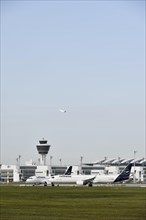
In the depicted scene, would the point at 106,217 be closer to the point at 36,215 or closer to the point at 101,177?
the point at 36,215

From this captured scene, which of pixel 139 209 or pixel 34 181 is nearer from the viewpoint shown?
pixel 139 209

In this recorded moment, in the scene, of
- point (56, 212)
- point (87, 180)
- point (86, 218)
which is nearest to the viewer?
point (86, 218)

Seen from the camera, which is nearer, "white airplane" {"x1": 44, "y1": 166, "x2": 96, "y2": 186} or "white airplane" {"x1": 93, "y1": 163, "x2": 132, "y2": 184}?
"white airplane" {"x1": 44, "y1": 166, "x2": 96, "y2": 186}

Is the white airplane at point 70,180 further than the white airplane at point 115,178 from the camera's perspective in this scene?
No

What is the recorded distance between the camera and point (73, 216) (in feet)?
130

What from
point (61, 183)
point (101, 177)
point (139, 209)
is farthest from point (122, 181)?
point (139, 209)

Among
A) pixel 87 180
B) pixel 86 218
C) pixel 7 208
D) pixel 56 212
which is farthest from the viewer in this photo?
pixel 87 180

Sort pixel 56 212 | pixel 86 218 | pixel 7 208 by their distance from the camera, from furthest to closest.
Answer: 1. pixel 7 208
2. pixel 56 212
3. pixel 86 218

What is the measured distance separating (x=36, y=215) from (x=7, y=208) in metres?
6.58

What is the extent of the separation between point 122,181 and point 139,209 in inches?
4145

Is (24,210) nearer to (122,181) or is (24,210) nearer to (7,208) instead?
(7,208)

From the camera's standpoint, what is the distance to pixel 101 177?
493ft

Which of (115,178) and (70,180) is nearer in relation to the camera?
(115,178)

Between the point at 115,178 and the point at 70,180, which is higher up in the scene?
the point at 115,178
